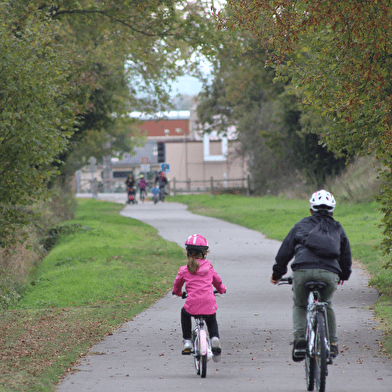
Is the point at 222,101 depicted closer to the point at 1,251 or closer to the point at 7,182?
the point at 1,251

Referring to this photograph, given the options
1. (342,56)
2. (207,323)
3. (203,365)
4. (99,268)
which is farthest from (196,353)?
(99,268)

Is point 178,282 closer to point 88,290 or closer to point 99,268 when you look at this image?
point 88,290

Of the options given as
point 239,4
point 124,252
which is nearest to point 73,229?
point 124,252

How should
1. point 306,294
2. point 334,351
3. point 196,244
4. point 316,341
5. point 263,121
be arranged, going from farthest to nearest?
point 263,121
point 196,244
point 306,294
point 334,351
point 316,341

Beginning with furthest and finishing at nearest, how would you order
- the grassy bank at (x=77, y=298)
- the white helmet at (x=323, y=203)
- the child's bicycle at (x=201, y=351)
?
the grassy bank at (x=77, y=298), the child's bicycle at (x=201, y=351), the white helmet at (x=323, y=203)

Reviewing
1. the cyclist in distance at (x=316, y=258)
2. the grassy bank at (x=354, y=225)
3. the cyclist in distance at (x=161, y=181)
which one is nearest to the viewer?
the cyclist in distance at (x=316, y=258)

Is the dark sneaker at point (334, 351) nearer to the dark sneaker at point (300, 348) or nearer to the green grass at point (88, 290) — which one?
the dark sneaker at point (300, 348)

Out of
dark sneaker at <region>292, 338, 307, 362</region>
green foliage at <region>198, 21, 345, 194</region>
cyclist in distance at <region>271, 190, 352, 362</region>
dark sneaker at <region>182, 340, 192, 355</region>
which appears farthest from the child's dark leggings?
green foliage at <region>198, 21, 345, 194</region>

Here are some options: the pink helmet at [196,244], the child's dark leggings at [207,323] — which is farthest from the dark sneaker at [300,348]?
the pink helmet at [196,244]

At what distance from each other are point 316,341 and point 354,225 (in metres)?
16.5

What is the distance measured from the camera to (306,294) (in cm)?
604

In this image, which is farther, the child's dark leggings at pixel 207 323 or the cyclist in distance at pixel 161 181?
the cyclist in distance at pixel 161 181

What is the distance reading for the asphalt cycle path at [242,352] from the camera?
6145 millimetres

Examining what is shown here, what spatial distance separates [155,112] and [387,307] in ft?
62.8
